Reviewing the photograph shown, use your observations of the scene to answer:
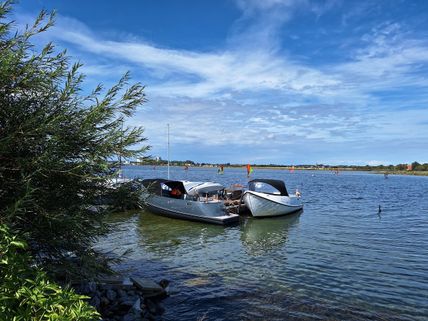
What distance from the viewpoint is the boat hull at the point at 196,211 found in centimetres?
2380

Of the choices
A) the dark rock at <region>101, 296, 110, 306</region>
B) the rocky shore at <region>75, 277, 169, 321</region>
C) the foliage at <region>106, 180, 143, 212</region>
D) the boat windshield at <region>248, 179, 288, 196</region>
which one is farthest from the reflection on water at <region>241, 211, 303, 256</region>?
the foliage at <region>106, 180, 143, 212</region>

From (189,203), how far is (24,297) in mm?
20573

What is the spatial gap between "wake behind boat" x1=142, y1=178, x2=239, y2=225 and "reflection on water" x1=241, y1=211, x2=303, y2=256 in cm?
186

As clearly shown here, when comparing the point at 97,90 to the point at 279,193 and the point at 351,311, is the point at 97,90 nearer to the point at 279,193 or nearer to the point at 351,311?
the point at 351,311

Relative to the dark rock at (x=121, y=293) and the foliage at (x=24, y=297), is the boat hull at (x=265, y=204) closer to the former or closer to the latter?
the dark rock at (x=121, y=293)

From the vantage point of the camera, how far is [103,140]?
5898mm

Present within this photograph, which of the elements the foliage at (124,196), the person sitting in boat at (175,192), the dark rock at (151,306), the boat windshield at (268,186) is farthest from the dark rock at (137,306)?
the boat windshield at (268,186)

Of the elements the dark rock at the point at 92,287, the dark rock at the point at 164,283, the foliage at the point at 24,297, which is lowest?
the dark rock at the point at 164,283

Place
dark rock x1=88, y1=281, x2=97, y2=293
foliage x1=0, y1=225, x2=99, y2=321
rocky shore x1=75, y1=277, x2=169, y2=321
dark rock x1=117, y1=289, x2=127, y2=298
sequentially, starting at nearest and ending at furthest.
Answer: foliage x1=0, y1=225, x2=99, y2=321 < rocky shore x1=75, y1=277, x2=169, y2=321 < dark rock x1=88, y1=281, x2=97, y2=293 < dark rock x1=117, y1=289, x2=127, y2=298

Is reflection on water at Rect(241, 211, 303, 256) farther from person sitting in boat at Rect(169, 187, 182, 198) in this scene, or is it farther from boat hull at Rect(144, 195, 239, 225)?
person sitting in boat at Rect(169, 187, 182, 198)

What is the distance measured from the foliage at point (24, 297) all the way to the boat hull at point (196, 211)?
63.2ft

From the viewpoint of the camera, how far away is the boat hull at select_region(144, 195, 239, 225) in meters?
23.8

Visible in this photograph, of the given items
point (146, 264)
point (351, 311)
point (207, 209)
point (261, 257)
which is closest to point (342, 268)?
point (261, 257)

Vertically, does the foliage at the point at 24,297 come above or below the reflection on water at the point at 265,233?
above
